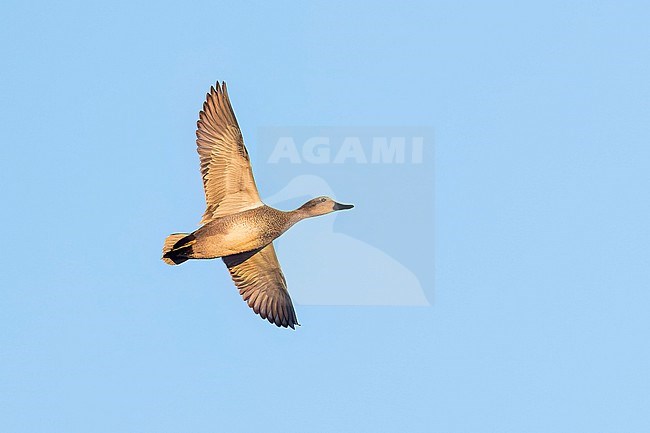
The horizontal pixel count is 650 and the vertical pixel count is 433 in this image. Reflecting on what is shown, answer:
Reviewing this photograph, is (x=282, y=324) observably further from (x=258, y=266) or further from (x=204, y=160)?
(x=204, y=160)

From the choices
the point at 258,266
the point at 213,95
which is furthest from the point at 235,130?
the point at 258,266

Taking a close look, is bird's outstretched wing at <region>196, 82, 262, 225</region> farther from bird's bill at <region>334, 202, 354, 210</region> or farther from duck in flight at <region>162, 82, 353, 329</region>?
bird's bill at <region>334, 202, 354, 210</region>

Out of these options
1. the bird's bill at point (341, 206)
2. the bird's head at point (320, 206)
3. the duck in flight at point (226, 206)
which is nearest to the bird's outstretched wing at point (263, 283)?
the duck in flight at point (226, 206)

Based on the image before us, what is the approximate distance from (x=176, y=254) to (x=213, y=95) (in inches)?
103

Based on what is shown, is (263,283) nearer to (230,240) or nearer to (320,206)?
(320,206)

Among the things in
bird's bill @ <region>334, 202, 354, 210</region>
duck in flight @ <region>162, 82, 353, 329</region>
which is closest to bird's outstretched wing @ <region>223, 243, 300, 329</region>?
duck in flight @ <region>162, 82, 353, 329</region>

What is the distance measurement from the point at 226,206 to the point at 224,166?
639mm

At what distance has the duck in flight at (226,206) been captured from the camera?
2689cm

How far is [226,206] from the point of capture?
27.3 metres

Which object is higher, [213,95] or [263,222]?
[213,95]

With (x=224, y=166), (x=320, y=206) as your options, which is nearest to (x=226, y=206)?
(x=224, y=166)

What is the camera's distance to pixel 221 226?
1060 inches

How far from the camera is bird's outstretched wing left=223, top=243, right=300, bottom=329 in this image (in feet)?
93.4

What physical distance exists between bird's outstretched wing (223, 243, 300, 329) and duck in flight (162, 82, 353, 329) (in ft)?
1.92
